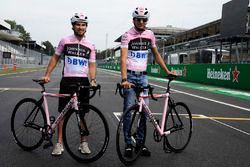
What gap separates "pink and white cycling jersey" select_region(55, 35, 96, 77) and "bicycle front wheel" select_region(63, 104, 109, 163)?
55cm

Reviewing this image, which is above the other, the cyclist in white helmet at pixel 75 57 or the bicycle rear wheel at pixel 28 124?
the cyclist in white helmet at pixel 75 57

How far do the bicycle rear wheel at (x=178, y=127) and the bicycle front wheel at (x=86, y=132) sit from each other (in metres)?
1.03

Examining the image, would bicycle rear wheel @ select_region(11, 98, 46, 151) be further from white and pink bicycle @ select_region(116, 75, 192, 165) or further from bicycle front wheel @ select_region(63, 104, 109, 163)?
white and pink bicycle @ select_region(116, 75, 192, 165)

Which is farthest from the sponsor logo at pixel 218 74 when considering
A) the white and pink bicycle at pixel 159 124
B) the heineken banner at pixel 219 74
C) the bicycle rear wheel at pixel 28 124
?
the bicycle rear wheel at pixel 28 124

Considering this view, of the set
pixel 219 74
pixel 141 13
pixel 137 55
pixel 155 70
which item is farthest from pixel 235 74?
pixel 155 70

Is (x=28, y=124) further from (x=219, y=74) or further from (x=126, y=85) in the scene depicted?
(x=219, y=74)

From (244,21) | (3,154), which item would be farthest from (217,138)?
(244,21)

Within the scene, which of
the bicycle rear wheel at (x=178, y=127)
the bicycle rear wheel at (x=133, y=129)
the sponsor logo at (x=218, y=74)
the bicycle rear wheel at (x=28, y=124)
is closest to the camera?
the bicycle rear wheel at (x=133, y=129)

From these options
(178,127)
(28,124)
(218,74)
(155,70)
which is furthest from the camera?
(155,70)

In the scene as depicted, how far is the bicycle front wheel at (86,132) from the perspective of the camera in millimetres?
4727

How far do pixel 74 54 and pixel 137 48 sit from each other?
884mm

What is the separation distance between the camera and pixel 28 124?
528cm

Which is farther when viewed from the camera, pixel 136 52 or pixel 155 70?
pixel 155 70

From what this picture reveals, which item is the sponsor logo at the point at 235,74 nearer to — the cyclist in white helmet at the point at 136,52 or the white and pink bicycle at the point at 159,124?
the white and pink bicycle at the point at 159,124
